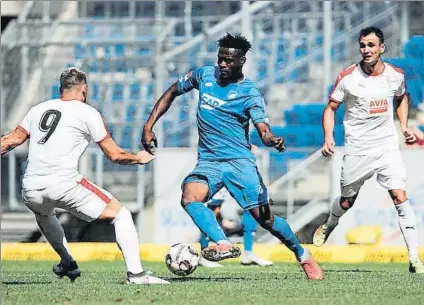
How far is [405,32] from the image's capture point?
834 inches

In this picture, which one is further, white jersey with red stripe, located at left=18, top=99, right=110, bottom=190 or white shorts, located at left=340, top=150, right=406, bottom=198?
white shorts, located at left=340, top=150, right=406, bottom=198

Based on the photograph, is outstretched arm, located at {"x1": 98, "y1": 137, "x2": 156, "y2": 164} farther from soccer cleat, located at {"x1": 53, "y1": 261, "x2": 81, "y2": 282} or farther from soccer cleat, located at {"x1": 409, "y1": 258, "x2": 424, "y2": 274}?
soccer cleat, located at {"x1": 409, "y1": 258, "x2": 424, "y2": 274}

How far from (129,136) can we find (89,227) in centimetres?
166

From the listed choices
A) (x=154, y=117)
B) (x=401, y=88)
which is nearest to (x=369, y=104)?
(x=401, y=88)

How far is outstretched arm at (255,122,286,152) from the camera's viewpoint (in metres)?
9.49

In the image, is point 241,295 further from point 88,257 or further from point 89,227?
point 89,227

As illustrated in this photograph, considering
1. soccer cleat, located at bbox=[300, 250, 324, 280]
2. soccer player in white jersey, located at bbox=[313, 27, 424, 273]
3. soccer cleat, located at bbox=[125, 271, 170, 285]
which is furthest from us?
soccer player in white jersey, located at bbox=[313, 27, 424, 273]

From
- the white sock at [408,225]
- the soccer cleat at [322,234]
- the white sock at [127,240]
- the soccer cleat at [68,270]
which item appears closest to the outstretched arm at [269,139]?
the white sock at [127,240]

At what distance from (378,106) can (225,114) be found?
1.96m

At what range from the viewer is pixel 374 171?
39.3 ft

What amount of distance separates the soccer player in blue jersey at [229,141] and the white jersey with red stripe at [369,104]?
1.57 meters

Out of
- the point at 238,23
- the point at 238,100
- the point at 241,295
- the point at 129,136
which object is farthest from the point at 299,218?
the point at 241,295

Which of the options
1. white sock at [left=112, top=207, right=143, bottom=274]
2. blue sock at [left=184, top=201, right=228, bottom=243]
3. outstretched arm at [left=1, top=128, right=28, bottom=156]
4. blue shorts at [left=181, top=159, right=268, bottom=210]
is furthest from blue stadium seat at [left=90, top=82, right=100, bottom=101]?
white sock at [left=112, top=207, right=143, bottom=274]

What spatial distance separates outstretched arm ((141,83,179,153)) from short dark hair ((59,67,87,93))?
2.69 feet
